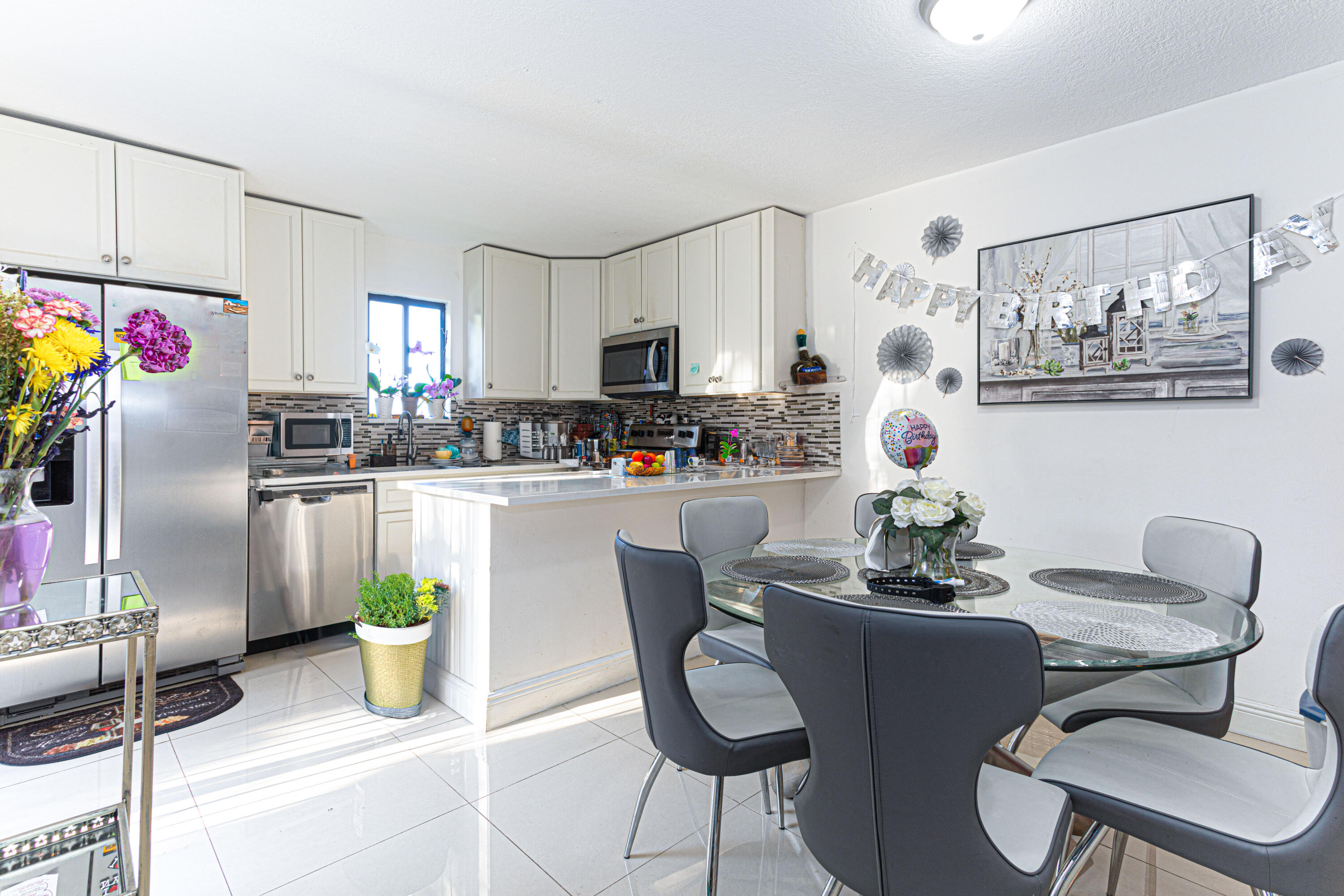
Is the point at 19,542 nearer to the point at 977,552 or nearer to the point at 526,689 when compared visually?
the point at 526,689

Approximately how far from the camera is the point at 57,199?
2766 mm

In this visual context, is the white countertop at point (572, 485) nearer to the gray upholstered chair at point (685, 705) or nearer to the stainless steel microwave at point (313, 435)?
the gray upholstered chair at point (685, 705)

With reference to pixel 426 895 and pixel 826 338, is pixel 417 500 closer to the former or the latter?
pixel 426 895

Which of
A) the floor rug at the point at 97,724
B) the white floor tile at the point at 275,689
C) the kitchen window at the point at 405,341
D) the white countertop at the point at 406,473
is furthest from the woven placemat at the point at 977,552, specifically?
the kitchen window at the point at 405,341

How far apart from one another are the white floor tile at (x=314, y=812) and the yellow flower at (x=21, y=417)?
1311 mm

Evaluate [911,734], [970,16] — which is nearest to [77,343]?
[911,734]

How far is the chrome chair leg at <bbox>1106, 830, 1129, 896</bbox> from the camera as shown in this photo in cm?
160

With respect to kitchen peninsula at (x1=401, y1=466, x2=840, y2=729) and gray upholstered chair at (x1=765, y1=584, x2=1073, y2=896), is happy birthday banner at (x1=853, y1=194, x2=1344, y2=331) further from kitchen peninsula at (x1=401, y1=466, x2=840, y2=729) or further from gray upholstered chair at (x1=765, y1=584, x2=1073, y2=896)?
gray upholstered chair at (x1=765, y1=584, x2=1073, y2=896)

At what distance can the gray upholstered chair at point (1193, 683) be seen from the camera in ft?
5.49

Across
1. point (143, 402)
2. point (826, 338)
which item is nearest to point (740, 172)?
point (826, 338)

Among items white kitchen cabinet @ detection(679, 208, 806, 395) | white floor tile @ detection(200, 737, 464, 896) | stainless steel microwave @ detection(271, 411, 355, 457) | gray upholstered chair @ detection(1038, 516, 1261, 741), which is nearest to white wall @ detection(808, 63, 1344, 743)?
white kitchen cabinet @ detection(679, 208, 806, 395)

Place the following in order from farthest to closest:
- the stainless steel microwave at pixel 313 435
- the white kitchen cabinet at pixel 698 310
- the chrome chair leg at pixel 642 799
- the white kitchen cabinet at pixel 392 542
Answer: the white kitchen cabinet at pixel 698 310 → the stainless steel microwave at pixel 313 435 → the white kitchen cabinet at pixel 392 542 → the chrome chair leg at pixel 642 799

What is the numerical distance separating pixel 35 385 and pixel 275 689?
7.87 ft

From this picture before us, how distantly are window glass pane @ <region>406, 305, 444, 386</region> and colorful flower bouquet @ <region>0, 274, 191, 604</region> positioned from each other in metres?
3.66
